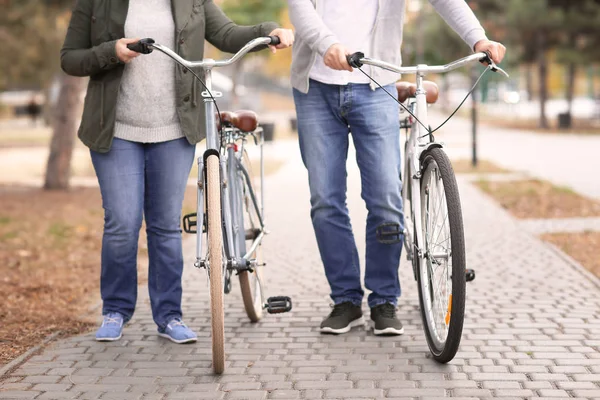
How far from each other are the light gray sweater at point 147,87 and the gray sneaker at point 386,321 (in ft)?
4.58

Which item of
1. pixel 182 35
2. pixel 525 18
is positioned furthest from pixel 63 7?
pixel 525 18

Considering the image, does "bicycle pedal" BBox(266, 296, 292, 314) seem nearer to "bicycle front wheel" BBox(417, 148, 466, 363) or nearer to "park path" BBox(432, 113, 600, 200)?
"bicycle front wheel" BBox(417, 148, 466, 363)

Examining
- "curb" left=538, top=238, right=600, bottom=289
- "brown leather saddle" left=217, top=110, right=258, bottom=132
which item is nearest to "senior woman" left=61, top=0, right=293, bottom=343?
"brown leather saddle" left=217, top=110, right=258, bottom=132

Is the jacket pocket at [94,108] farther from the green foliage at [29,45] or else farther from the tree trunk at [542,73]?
the tree trunk at [542,73]

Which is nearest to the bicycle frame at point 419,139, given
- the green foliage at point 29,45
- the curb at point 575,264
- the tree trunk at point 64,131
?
the curb at point 575,264

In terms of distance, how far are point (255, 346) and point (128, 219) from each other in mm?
886

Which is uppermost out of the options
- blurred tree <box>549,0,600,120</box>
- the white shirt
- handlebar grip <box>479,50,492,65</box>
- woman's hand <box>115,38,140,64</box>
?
blurred tree <box>549,0,600,120</box>

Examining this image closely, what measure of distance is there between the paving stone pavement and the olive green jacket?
41.5 inches

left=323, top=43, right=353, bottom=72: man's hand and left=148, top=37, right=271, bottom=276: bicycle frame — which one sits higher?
left=323, top=43, right=353, bottom=72: man's hand

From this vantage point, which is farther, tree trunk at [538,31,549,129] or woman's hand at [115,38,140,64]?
tree trunk at [538,31,549,129]

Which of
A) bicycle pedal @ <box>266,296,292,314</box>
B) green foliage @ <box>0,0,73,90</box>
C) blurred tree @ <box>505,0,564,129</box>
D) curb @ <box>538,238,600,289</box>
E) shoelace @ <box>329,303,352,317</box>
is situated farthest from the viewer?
blurred tree @ <box>505,0,564,129</box>

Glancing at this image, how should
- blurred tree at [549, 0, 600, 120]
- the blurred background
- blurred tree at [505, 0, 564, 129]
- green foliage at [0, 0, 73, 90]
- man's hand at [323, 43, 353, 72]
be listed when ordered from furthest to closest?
blurred tree at [505, 0, 564, 129] → blurred tree at [549, 0, 600, 120] → green foliage at [0, 0, 73, 90] → the blurred background → man's hand at [323, 43, 353, 72]

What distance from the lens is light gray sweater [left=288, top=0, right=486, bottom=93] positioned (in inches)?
178

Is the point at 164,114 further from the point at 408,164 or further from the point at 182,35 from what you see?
the point at 408,164
